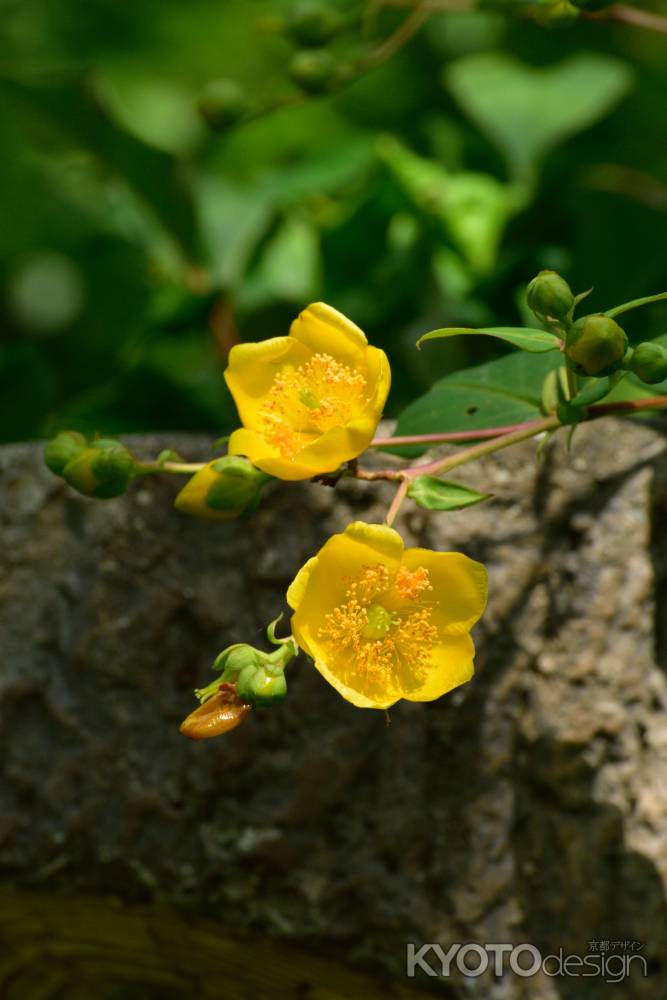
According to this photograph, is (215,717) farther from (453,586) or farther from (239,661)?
(453,586)

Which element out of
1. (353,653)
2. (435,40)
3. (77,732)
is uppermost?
(353,653)

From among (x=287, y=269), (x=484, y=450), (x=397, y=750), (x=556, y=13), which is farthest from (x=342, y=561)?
(x=287, y=269)

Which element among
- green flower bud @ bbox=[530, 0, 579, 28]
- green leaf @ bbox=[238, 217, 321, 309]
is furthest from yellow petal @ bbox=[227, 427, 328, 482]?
green leaf @ bbox=[238, 217, 321, 309]

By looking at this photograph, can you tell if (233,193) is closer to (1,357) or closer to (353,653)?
(1,357)

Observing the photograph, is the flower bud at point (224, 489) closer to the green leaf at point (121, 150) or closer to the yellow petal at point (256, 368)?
the yellow petal at point (256, 368)

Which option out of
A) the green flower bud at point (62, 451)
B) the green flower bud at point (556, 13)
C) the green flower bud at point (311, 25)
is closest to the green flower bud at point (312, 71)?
the green flower bud at point (311, 25)

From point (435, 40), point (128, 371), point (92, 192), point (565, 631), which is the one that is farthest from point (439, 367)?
point (435, 40)

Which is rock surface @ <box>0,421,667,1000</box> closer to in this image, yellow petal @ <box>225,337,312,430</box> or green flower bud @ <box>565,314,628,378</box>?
yellow petal @ <box>225,337,312,430</box>
